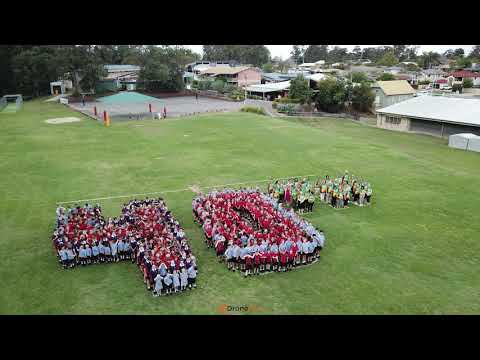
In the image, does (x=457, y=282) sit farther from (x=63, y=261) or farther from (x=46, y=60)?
(x=46, y=60)

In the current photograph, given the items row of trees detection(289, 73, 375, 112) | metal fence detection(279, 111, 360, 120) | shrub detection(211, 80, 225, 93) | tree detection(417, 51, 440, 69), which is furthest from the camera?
tree detection(417, 51, 440, 69)

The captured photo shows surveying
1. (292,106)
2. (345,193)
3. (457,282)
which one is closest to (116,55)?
(292,106)

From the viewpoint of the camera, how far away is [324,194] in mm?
17766

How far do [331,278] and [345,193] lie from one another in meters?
5.90

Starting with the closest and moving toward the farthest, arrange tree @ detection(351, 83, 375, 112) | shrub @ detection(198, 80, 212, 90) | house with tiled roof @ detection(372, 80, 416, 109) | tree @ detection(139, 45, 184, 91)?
tree @ detection(351, 83, 375, 112) < house with tiled roof @ detection(372, 80, 416, 109) < tree @ detection(139, 45, 184, 91) < shrub @ detection(198, 80, 212, 90)

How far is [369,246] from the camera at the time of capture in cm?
1374

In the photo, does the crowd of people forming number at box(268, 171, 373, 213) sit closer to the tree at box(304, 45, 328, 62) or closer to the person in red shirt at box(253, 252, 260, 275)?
the person in red shirt at box(253, 252, 260, 275)

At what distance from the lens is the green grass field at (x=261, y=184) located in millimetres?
10766

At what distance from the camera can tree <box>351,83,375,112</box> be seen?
46156 mm

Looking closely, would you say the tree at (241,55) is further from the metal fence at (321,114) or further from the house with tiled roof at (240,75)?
the metal fence at (321,114)

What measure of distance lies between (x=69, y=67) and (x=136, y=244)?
45573 millimetres

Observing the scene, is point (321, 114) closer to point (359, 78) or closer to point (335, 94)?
point (335, 94)

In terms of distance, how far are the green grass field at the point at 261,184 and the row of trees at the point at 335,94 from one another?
12.9 meters

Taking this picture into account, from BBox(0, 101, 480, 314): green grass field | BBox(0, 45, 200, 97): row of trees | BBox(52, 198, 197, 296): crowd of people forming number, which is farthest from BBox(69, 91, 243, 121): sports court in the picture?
BBox(52, 198, 197, 296): crowd of people forming number
